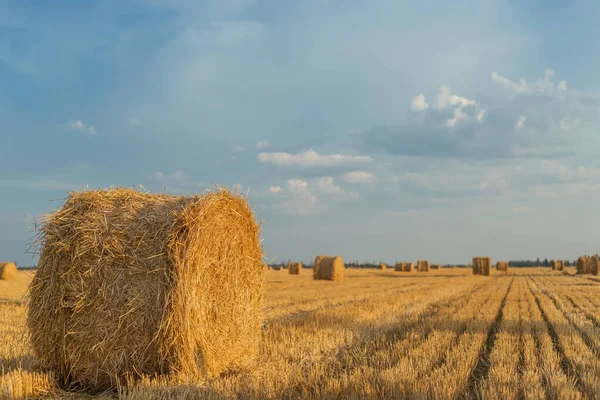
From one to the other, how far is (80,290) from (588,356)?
6620 millimetres

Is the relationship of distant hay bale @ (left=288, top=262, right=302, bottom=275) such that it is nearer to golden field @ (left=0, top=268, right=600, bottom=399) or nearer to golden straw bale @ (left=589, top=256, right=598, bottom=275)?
golden straw bale @ (left=589, top=256, right=598, bottom=275)

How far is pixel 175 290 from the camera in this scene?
5.95 metres

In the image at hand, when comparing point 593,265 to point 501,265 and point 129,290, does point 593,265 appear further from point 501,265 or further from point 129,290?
point 129,290

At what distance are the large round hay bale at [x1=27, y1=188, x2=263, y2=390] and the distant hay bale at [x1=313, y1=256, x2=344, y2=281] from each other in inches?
895

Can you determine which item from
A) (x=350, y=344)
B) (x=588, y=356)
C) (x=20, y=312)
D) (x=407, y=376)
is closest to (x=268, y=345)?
(x=350, y=344)

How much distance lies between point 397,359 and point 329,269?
2291 centimetres

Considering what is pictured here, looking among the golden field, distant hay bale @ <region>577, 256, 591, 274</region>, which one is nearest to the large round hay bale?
the golden field

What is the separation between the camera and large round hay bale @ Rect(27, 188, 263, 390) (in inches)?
237

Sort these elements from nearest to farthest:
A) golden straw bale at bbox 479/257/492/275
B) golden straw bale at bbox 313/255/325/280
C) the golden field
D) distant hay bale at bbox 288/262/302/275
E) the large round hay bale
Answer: the golden field, the large round hay bale, golden straw bale at bbox 313/255/325/280, distant hay bale at bbox 288/262/302/275, golden straw bale at bbox 479/257/492/275

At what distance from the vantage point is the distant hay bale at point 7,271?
30531mm

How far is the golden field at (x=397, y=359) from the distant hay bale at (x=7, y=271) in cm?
2059

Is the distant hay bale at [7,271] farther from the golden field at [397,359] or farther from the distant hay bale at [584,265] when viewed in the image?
the distant hay bale at [584,265]

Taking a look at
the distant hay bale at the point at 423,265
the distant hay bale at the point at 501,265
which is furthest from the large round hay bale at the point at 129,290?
the distant hay bale at the point at 423,265

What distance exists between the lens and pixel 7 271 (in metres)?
30.8
